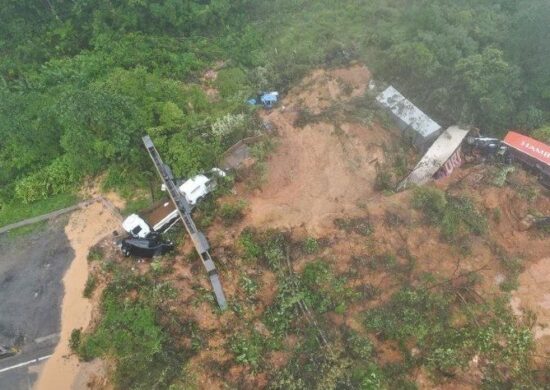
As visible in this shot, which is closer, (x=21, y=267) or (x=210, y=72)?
(x=21, y=267)

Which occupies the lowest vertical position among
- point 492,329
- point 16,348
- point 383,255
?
point 492,329

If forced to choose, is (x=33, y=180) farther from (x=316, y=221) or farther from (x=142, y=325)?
(x=316, y=221)

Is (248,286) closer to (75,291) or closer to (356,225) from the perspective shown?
(356,225)

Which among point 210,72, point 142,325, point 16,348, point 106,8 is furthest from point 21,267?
point 106,8

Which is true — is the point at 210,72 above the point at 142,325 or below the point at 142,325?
above

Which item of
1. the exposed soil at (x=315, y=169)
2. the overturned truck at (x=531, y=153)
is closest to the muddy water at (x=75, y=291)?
the exposed soil at (x=315, y=169)

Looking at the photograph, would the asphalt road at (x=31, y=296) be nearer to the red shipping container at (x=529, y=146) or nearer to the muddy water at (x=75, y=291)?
the muddy water at (x=75, y=291)
